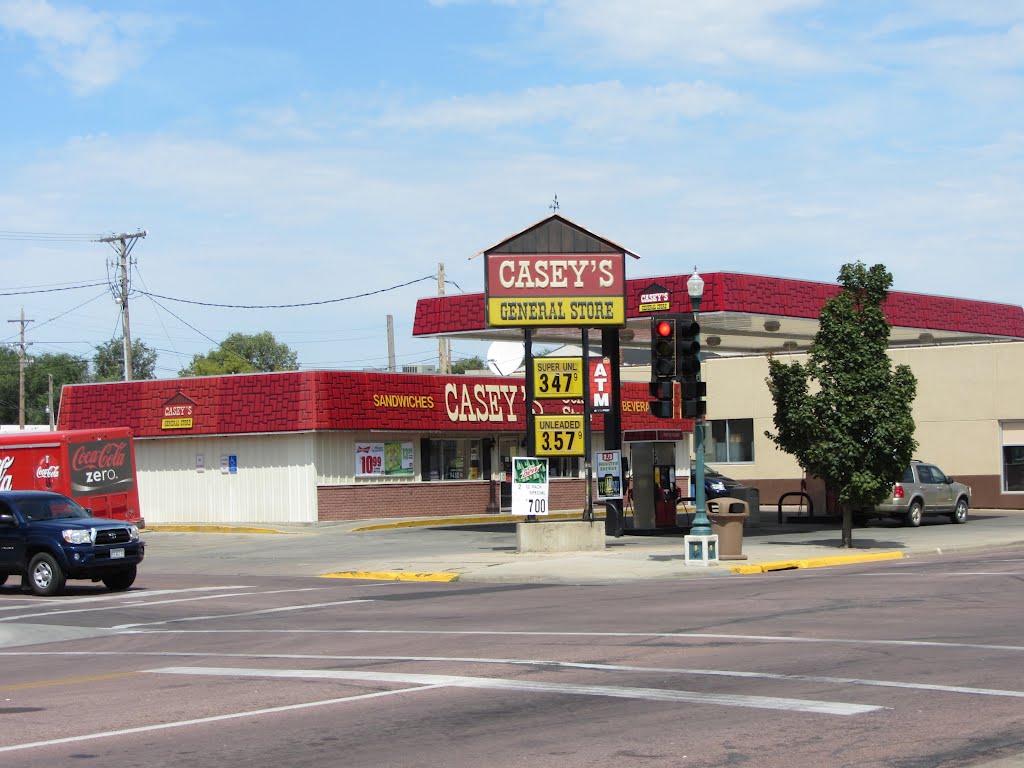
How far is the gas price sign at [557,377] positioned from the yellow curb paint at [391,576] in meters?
5.59

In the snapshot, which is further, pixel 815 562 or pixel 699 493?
pixel 815 562

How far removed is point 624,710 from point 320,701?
98.2 inches

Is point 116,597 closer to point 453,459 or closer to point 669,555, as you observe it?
point 669,555

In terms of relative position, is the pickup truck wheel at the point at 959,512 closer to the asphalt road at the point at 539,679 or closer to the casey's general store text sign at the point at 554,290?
the casey's general store text sign at the point at 554,290

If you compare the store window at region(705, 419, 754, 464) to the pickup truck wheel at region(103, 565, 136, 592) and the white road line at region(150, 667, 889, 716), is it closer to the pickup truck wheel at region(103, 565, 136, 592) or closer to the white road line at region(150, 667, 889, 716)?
the pickup truck wheel at region(103, 565, 136, 592)

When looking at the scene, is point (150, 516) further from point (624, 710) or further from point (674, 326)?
point (624, 710)

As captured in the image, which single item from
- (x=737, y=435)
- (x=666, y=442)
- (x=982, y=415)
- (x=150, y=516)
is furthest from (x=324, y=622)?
(x=737, y=435)

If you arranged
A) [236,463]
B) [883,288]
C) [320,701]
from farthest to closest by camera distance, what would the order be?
[236,463] < [883,288] < [320,701]

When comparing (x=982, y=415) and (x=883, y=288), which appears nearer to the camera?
(x=883, y=288)

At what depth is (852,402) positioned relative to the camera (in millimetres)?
27141

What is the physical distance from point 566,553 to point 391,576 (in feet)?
14.5

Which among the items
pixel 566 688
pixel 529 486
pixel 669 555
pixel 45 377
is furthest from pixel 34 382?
pixel 566 688

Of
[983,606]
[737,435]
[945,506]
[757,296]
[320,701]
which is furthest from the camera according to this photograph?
[737,435]

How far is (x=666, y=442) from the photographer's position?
33719mm
